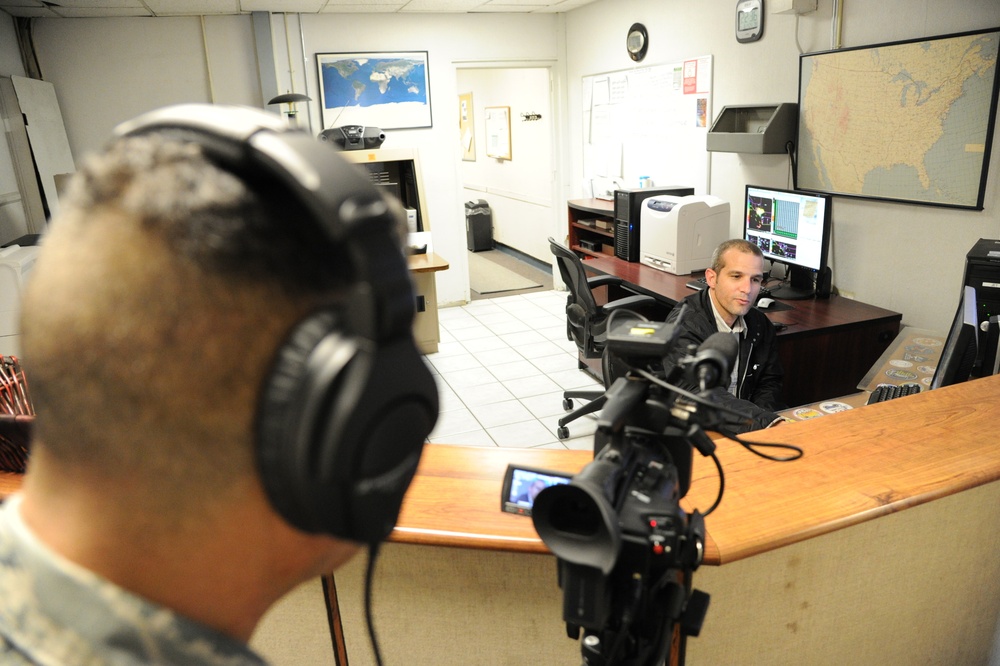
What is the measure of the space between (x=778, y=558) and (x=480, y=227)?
24.5ft

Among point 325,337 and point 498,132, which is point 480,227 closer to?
point 498,132

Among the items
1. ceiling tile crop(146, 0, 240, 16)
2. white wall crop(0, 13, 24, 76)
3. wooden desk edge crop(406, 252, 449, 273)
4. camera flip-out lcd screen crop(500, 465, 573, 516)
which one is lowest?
wooden desk edge crop(406, 252, 449, 273)

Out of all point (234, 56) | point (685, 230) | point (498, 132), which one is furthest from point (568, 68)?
point (685, 230)

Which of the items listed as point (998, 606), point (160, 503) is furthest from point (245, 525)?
point (998, 606)

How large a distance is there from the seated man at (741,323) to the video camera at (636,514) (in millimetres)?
1610

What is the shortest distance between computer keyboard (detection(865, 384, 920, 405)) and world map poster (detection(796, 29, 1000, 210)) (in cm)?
124

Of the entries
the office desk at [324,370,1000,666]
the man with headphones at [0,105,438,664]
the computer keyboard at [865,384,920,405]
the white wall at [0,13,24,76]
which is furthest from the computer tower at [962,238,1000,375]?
the white wall at [0,13,24,76]

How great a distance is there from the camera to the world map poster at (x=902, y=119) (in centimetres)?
276

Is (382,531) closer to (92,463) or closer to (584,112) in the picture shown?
(92,463)

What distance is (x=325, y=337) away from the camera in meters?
0.43

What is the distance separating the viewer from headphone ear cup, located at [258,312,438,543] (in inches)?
16.8

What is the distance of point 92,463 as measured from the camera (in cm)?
44

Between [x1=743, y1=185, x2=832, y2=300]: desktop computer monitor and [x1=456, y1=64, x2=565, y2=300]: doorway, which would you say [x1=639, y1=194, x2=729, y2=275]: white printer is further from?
[x1=456, y1=64, x2=565, y2=300]: doorway

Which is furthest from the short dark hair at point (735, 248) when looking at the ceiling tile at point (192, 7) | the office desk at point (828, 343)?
the ceiling tile at point (192, 7)
